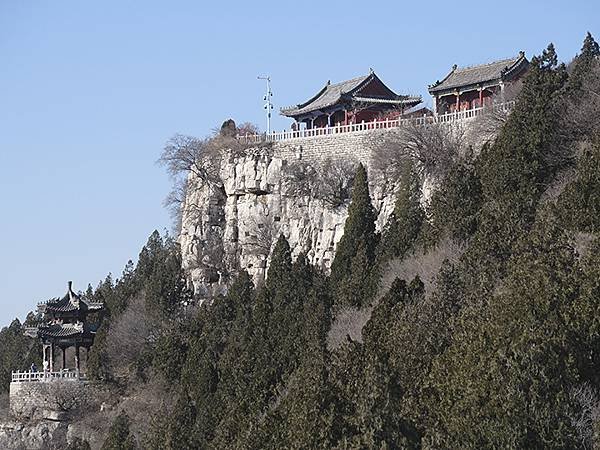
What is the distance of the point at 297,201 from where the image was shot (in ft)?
116

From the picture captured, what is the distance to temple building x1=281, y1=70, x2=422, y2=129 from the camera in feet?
124

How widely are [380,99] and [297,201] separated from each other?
15.3 feet

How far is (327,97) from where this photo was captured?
38.8 metres

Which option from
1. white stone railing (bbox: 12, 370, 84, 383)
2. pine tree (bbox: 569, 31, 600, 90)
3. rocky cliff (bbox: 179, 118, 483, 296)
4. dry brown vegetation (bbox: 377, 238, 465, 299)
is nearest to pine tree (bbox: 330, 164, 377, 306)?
rocky cliff (bbox: 179, 118, 483, 296)

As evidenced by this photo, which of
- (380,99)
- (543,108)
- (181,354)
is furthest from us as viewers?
(380,99)

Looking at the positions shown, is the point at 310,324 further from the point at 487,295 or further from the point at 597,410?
the point at 597,410

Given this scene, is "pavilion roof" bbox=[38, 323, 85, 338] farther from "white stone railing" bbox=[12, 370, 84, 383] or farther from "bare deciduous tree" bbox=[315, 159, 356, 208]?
"bare deciduous tree" bbox=[315, 159, 356, 208]

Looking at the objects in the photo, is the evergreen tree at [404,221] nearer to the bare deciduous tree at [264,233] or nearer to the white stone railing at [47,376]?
the bare deciduous tree at [264,233]

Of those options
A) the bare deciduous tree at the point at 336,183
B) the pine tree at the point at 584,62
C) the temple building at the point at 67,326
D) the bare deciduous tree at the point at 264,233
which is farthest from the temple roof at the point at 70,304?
the pine tree at the point at 584,62

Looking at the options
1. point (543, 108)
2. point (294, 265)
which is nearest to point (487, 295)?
point (543, 108)

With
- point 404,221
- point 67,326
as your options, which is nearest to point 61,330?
point 67,326

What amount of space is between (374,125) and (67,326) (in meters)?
11.7

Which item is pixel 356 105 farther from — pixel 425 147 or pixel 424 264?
pixel 424 264

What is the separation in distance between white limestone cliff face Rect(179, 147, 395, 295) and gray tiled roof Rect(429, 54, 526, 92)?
3.61m
